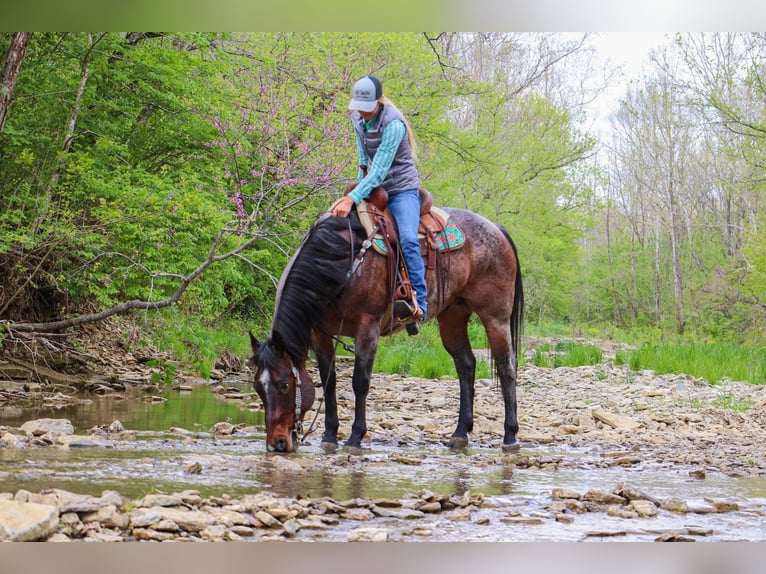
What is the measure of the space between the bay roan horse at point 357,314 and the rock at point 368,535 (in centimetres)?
165

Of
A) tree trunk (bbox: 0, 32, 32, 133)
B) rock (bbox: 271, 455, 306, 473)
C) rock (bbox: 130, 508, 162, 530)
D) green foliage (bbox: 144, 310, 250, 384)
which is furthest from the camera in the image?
Answer: green foliage (bbox: 144, 310, 250, 384)

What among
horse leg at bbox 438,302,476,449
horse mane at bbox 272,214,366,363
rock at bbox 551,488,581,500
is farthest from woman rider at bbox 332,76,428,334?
rock at bbox 551,488,581,500

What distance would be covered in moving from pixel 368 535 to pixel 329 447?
1977 millimetres

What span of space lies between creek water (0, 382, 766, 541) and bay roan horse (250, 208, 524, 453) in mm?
228

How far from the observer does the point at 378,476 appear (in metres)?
3.95

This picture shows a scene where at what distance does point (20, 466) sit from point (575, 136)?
12698 millimetres

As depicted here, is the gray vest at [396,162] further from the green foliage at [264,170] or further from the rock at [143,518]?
the rock at [143,518]

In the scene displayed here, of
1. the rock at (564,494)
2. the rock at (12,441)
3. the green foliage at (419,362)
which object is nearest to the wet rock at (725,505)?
the rock at (564,494)

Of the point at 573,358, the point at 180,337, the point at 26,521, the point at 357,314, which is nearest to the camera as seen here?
the point at 26,521

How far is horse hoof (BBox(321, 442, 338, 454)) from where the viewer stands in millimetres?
4684

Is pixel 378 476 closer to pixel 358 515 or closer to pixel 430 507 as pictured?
pixel 430 507

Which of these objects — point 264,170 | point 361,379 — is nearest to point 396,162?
point 361,379

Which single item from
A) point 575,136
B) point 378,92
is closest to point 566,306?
point 575,136

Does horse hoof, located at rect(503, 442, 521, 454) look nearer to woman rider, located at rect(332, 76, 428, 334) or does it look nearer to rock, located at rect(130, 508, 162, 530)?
woman rider, located at rect(332, 76, 428, 334)
